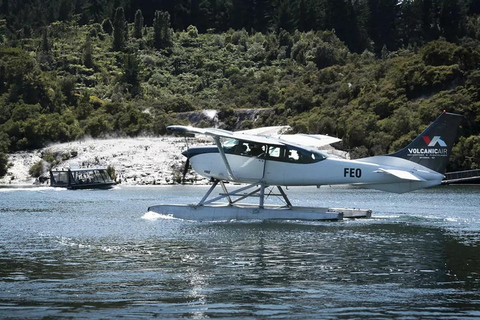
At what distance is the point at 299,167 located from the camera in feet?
95.3

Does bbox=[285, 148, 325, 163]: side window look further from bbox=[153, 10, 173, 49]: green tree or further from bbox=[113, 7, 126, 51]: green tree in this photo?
bbox=[153, 10, 173, 49]: green tree

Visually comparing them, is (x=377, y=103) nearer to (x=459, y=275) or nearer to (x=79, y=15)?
(x=459, y=275)

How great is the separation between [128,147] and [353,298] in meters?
58.0

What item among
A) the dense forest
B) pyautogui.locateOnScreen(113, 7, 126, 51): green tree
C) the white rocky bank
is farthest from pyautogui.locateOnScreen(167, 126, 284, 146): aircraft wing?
pyautogui.locateOnScreen(113, 7, 126, 51): green tree

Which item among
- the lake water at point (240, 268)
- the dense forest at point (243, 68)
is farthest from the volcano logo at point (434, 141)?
the dense forest at point (243, 68)

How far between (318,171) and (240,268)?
414 inches

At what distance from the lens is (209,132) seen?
28109 millimetres

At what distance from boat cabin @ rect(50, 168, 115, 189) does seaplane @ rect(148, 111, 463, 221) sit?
2850 cm

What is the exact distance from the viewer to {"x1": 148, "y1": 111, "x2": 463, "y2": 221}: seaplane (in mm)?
28094

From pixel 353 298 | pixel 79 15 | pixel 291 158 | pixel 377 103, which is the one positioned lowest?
pixel 353 298

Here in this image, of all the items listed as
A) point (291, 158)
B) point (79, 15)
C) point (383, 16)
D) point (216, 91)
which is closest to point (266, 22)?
point (383, 16)

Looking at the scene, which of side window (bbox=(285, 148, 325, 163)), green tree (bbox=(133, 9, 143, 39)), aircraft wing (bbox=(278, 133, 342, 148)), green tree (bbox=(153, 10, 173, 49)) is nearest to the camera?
side window (bbox=(285, 148, 325, 163))

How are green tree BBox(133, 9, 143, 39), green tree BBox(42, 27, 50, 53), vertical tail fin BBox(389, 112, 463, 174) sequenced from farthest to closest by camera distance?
1. green tree BBox(133, 9, 143, 39)
2. green tree BBox(42, 27, 50, 53)
3. vertical tail fin BBox(389, 112, 463, 174)

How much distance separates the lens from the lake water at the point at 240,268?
47.9 feet
